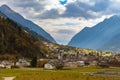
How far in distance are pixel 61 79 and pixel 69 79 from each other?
5.78ft

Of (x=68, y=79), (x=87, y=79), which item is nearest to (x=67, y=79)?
(x=68, y=79)

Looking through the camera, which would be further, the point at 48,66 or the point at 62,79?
the point at 48,66

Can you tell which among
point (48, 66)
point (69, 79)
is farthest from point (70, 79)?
point (48, 66)

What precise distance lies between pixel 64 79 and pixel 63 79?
217 mm

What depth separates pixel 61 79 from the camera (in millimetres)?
73625

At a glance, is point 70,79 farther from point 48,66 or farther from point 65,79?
point 48,66

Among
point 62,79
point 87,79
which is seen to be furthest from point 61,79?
point 87,79

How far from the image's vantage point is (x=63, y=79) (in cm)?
7412

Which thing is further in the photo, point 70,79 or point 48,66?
point 48,66

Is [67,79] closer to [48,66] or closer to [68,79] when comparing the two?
[68,79]

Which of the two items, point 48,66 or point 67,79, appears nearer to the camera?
point 67,79

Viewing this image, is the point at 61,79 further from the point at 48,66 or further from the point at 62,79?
the point at 48,66

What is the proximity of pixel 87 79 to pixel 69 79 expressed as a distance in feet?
15.9

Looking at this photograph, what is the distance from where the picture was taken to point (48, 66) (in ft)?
654
